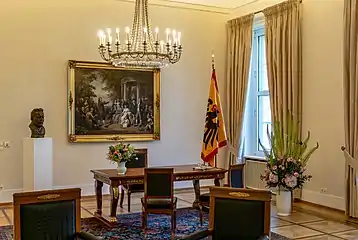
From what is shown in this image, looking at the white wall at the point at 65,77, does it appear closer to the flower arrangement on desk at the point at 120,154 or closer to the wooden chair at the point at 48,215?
the flower arrangement on desk at the point at 120,154

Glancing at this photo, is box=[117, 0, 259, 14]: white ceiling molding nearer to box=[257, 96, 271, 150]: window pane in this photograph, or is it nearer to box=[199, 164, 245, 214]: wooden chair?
box=[257, 96, 271, 150]: window pane

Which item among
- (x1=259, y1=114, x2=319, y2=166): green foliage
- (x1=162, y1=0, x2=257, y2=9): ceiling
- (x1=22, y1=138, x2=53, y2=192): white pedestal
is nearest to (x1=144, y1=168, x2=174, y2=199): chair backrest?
(x1=259, y1=114, x2=319, y2=166): green foliage

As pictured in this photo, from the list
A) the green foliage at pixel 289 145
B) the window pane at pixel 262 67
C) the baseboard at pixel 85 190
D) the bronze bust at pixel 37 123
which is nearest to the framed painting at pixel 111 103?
the bronze bust at pixel 37 123

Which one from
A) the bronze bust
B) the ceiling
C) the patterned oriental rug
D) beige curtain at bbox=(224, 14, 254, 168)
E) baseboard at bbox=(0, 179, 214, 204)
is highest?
the ceiling

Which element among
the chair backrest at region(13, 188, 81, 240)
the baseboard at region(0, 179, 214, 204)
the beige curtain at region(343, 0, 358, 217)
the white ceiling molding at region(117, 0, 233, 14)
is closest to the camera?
the chair backrest at region(13, 188, 81, 240)

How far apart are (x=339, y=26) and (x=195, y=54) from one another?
344 cm

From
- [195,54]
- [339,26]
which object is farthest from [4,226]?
[339,26]

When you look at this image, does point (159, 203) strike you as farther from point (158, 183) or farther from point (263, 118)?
point (263, 118)

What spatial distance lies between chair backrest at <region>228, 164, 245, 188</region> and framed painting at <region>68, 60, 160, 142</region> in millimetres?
3095

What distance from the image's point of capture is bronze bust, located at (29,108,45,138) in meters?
7.65

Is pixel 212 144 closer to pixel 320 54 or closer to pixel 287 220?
pixel 287 220

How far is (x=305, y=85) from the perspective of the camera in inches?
314

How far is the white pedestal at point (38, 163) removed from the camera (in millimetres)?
7645

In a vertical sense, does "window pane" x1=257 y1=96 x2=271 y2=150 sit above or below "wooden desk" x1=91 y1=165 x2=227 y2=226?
above
